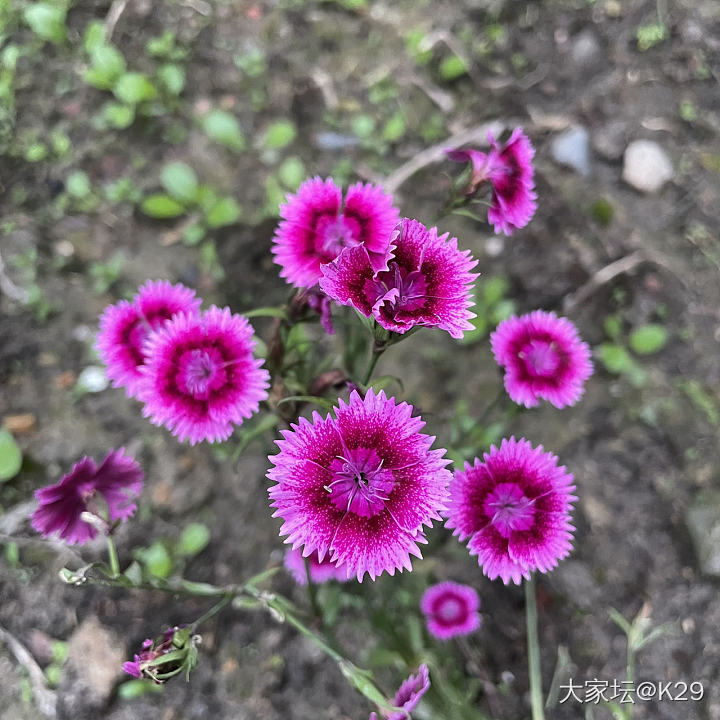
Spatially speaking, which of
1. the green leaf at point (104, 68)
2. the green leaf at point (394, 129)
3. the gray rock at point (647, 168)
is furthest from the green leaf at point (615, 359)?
the green leaf at point (104, 68)

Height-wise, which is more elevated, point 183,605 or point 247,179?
point 247,179

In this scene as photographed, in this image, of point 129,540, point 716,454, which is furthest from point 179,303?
point 716,454

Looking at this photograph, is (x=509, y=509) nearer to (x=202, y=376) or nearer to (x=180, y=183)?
(x=202, y=376)

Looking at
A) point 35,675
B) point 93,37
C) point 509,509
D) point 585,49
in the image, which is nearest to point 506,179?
point 509,509

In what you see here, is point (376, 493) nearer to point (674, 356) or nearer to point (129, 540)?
point (129, 540)

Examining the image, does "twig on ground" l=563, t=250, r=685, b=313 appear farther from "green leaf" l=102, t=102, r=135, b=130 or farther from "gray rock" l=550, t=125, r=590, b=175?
"green leaf" l=102, t=102, r=135, b=130

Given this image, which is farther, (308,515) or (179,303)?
(179,303)
